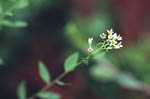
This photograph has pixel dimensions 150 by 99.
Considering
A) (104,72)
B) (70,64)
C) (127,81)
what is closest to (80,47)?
(104,72)

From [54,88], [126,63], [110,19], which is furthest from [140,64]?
[54,88]

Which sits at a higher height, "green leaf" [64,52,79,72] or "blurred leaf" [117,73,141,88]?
"green leaf" [64,52,79,72]

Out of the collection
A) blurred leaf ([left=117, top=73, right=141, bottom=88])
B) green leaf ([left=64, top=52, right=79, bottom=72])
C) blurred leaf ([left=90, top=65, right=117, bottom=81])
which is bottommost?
blurred leaf ([left=117, top=73, right=141, bottom=88])

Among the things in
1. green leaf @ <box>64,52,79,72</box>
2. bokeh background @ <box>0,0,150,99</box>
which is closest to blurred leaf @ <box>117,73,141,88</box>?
bokeh background @ <box>0,0,150,99</box>

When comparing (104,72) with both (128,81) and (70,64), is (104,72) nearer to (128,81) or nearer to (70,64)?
(128,81)

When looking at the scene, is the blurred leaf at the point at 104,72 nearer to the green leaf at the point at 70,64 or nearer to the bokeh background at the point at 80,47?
the bokeh background at the point at 80,47

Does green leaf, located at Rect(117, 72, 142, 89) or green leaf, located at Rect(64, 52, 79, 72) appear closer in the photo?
green leaf, located at Rect(64, 52, 79, 72)

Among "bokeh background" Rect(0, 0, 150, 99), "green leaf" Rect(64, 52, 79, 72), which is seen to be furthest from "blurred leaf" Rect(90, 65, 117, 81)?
"green leaf" Rect(64, 52, 79, 72)

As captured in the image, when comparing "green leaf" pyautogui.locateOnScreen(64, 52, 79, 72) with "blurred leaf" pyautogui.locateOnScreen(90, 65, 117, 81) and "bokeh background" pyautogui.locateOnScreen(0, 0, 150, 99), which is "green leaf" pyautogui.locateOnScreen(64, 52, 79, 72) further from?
"blurred leaf" pyautogui.locateOnScreen(90, 65, 117, 81)
